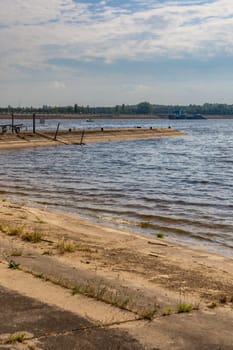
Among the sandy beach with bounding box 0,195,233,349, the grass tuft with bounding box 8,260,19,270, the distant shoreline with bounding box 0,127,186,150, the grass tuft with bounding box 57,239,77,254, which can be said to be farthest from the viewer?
the distant shoreline with bounding box 0,127,186,150

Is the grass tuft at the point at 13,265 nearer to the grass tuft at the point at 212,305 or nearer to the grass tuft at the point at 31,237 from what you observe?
the grass tuft at the point at 31,237

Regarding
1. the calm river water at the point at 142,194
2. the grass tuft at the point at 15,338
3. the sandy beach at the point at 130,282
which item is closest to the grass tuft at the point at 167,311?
the sandy beach at the point at 130,282

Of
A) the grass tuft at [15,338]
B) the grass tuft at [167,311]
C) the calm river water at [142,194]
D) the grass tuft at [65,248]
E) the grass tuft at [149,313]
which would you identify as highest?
the grass tuft at [15,338]

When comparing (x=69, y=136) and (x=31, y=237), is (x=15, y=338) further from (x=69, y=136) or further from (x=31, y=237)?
(x=69, y=136)

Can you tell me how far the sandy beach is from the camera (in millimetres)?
7062

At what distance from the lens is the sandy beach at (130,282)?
706 cm

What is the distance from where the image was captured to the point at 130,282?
9500 millimetres

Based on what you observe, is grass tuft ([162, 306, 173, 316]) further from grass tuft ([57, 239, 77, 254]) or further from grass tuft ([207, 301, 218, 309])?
grass tuft ([57, 239, 77, 254])

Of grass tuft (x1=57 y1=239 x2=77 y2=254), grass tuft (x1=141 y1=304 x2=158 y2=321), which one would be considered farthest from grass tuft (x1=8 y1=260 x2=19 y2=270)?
grass tuft (x1=141 y1=304 x2=158 y2=321)

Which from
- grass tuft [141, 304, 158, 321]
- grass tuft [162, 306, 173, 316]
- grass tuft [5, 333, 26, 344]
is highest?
grass tuft [5, 333, 26, 344]

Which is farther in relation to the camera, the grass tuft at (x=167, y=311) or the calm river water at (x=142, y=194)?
the calm river water at (x=142, y=194)

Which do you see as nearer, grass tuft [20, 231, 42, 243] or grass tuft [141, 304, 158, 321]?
grass tuft [141, 304, 158, 321]

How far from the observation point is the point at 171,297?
8.66 metres

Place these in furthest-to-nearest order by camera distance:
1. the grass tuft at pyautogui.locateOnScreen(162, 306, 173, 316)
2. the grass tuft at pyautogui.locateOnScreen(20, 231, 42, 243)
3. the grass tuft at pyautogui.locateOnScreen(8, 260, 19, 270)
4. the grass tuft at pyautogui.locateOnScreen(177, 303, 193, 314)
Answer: the grass tuft at pyautogui.locateOnScreen(20, 231, 42, 243) → the grass tuft at pyautogui.locateOnScreen(8, 260, 19, 270) → the grass tuft at pyautogui.locateOnScreen(177, 303, 193, 314) → the grass tuft at pyautogui.locateOnScreen(162, 306, 173, 316)
